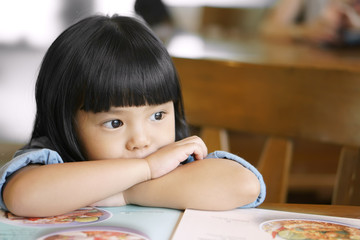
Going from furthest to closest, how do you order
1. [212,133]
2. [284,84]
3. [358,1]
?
1. [358,1]
2. [212,133]
3. [284,84]

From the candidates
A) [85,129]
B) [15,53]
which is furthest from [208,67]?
[15,53]

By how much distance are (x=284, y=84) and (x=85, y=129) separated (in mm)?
552

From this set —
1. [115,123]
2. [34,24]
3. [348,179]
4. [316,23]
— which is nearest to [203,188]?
[115,123]

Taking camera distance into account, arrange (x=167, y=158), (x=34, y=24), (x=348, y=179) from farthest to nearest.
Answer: (x=34, y=24) → (x=348, y=179) → (x=167, y=158)

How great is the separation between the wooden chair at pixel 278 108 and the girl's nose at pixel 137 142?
46 cm

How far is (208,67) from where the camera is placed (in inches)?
51.6

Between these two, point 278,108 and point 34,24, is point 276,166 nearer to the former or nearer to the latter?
point 278,108

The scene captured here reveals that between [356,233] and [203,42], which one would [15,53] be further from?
[356,233]

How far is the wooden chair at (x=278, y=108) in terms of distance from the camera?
3.63 ft

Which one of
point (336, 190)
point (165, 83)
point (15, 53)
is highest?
point (165, 83)

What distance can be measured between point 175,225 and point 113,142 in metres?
0.19

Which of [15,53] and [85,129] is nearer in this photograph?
[85,129]

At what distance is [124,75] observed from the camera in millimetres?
803

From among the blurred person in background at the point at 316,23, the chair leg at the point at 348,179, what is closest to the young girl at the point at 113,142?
the chair leg at the point at 348,179
